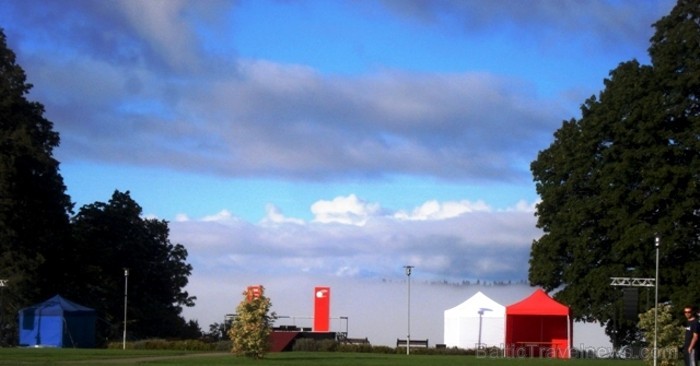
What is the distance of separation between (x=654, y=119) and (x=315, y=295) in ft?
67.1

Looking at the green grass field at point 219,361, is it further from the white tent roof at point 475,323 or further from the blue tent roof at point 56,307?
the blue tent roof at point 56,307

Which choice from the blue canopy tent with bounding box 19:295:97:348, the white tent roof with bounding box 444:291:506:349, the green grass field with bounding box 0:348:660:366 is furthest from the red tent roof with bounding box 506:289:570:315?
the blue canopy tent with bounding box 19:295:97:348

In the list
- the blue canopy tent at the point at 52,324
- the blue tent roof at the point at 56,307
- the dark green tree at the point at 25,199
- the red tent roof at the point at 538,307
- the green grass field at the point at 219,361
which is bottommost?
the green grass field at the point at 219,361

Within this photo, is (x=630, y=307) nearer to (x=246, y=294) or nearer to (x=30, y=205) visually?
(x=246, y=294)

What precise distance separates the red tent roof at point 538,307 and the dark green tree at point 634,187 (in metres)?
2.85

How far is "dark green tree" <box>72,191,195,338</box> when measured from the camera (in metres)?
64.4

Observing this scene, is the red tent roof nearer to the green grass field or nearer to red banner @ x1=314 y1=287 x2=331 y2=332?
Result: the green grass field

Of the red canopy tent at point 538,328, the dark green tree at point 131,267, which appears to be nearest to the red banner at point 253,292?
the red canopy tent at point 538,328

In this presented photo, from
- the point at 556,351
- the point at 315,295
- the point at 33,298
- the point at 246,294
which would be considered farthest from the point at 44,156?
the point at 556,351

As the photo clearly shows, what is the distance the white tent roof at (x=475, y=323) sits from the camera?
51.4 meters

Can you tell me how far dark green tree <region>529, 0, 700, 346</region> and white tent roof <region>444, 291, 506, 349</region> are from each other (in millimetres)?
3486

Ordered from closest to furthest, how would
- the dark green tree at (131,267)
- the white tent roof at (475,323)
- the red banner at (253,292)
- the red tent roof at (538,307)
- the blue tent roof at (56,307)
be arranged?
the red banner at (253,292), the red tent roof at (538,307), the white tent roof at (475,323), the blue tent roof at (56,307), the dark green tree at (131,267)

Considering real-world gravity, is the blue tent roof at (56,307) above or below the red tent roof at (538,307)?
below

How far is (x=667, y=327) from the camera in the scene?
38406 mm
